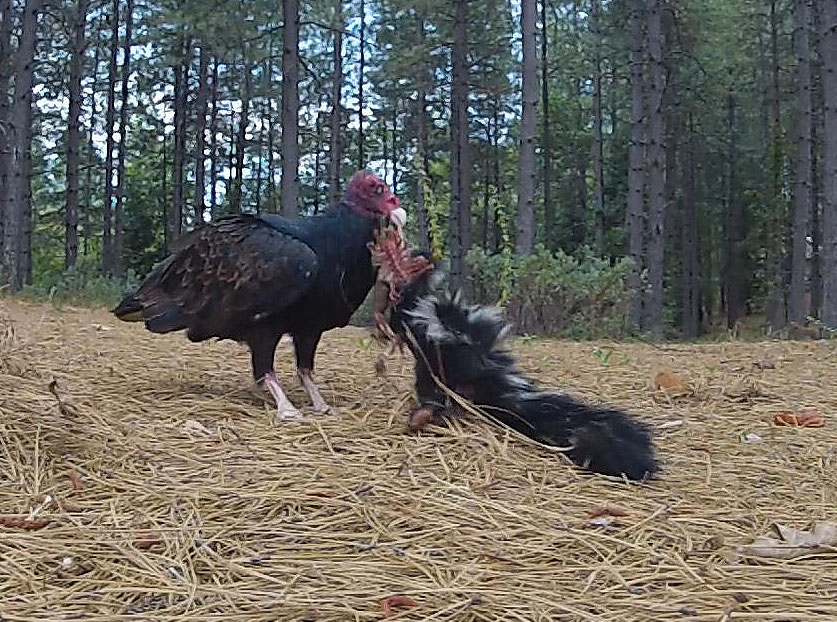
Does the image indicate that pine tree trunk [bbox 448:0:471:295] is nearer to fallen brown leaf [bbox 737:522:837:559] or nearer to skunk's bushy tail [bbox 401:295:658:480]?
skunk's bushy tail [bbox 401:295:658:480]

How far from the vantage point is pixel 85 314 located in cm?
808

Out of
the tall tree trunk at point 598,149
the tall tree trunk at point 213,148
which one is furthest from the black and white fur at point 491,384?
the tall tree trunk at point 213,148

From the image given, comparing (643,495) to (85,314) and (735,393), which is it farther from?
(85,314)

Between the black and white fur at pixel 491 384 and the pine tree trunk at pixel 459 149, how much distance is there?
13209 mm

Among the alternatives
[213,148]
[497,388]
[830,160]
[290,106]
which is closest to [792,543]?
[497,388]

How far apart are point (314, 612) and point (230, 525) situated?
0.53 metres

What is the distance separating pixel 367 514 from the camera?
202cm

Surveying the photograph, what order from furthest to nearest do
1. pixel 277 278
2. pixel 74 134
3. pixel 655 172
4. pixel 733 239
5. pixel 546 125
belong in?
pixel 733 239
pixel 546 125
pixel 74 134
pixel 655 172
pixel 277 278

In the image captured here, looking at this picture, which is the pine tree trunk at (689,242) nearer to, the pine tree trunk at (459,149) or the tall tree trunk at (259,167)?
the pine tree trunk at (459,149)

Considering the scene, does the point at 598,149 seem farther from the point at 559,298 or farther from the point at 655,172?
the point at 559,298

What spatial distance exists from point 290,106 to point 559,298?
4693mm

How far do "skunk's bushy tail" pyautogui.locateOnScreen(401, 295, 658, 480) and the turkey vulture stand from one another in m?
0.39

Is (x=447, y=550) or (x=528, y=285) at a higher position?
(x=528, y=285)

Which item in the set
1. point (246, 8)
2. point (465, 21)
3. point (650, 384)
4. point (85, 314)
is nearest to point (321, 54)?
point (465, 21)
